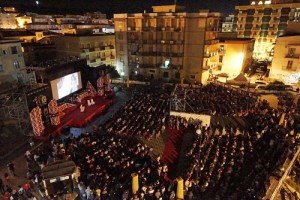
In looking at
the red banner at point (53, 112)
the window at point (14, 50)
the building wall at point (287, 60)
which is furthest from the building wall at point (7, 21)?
the building wall at point (287, 60)

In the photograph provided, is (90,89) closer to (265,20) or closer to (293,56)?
(293,56)

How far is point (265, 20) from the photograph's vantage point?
58906 millimetres

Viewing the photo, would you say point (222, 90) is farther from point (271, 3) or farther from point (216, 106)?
point (271, 3)

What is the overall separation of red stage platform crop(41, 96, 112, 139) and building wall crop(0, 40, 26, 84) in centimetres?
857

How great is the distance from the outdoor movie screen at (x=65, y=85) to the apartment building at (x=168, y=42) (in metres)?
15.9

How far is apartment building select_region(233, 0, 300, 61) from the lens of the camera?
5538cm

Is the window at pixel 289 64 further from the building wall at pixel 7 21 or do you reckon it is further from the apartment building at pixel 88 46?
the building wall at pixel 7 21

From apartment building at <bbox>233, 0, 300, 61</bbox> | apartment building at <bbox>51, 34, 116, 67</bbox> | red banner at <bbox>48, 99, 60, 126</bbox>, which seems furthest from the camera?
apartment building at <bbox>233, 0, 300, 61</bbox>

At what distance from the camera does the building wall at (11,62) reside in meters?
27.9

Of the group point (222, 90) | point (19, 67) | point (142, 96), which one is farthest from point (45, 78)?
point (222, 90)

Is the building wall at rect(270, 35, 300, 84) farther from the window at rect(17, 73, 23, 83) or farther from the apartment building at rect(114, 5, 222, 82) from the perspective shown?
the window at rect(17, 73, 23, 83)

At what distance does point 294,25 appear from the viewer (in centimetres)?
4209

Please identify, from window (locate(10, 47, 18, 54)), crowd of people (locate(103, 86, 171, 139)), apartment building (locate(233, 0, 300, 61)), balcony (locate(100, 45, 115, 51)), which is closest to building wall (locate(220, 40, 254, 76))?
apartment building (locate(233, 0, 300, 61))

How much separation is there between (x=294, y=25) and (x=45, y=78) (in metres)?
44.1
